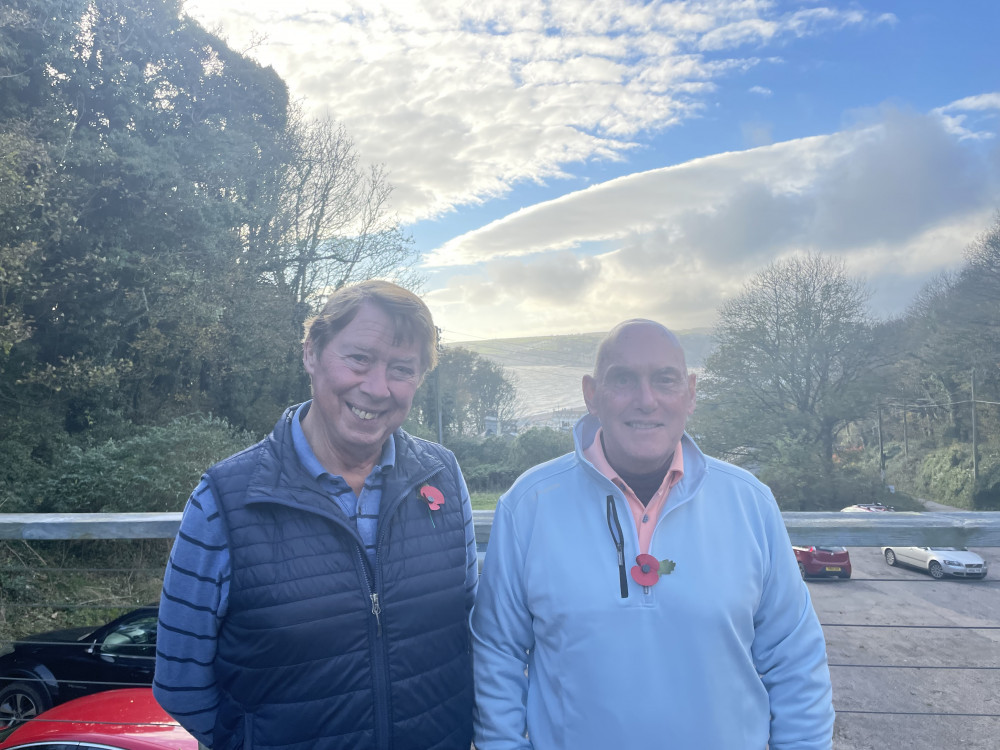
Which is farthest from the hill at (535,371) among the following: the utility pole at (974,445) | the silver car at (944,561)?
the silver car at (944,561)

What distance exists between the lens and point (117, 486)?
12.1m

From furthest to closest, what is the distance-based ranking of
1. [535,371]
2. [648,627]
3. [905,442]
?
1. [535,371]
2. [905,442]
3. [648,627]

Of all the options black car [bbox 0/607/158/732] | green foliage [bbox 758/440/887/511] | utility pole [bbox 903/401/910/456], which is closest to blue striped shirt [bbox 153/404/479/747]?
black car [bbox 0/607/158/732]

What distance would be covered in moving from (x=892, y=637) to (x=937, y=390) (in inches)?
767

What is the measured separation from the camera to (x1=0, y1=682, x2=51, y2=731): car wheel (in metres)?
4.04

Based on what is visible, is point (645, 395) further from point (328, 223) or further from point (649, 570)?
point (328, 223)

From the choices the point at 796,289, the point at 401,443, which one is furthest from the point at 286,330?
the point at 796,289

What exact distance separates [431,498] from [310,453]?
11.8 inches

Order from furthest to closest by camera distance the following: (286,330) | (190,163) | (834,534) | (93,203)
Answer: (286,330) → (190,163) → (93,203) → (834,534)

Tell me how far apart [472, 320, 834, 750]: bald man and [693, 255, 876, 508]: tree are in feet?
86.9

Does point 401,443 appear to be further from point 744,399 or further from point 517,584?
point 744,399

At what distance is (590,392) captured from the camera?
1.67m

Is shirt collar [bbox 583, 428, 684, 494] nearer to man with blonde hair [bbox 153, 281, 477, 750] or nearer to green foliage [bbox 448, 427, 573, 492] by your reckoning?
man with blonde hair [bbox 153, 281, 477, 750]

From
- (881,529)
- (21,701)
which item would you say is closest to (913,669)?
(881,529)
